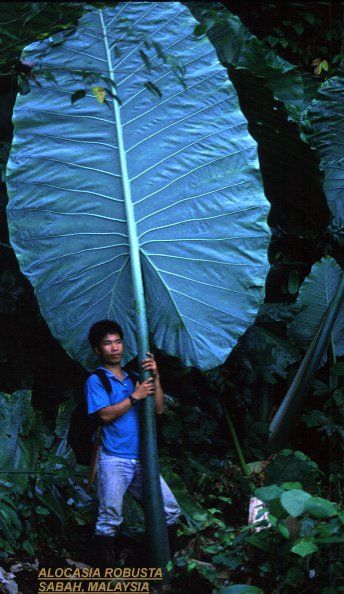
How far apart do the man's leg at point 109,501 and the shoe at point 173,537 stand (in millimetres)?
205

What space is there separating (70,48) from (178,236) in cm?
89

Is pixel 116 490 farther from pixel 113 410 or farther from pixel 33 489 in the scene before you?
pixel 33 489

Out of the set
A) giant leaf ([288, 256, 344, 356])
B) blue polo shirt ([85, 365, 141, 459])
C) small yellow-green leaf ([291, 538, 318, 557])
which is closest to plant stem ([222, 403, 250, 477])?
giant leaf ([288, 256, 344, 356])

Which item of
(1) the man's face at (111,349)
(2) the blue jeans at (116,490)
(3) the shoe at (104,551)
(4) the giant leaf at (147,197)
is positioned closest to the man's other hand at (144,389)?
(1) the man's face at (111,349)

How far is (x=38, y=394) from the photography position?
173 inches

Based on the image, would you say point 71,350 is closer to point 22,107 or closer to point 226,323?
point 226,323

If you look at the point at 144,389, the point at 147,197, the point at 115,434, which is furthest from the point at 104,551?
the point at 147,197

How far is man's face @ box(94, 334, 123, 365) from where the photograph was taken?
3.28m

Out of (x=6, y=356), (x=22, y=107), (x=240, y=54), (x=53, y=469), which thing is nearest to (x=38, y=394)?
(x=6, y=356)

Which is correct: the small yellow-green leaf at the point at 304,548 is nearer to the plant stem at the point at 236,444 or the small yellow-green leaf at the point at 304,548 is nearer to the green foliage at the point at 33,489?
the green foliage at the point at 33,489

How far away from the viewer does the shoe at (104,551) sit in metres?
3.17

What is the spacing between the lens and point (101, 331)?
3.33m

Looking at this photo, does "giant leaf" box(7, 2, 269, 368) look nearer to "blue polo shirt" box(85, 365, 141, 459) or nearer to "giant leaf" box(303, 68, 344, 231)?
"blue polo shirt" box(85, 365, 141, 459)

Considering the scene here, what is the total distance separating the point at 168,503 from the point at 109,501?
0.24 m
